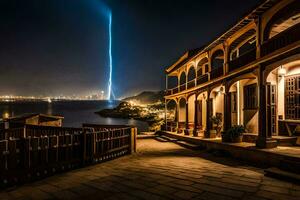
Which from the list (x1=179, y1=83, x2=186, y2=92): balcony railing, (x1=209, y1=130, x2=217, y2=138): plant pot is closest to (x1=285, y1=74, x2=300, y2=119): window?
(x1=209, y1=130, x2=217, y2=138): plant pot

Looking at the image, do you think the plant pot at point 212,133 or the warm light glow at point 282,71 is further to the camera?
the plant pot at point 212,133

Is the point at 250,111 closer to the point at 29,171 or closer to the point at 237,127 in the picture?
the point at 237,127

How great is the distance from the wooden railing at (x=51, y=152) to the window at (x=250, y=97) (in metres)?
8.37

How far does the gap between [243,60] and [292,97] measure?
311 cm

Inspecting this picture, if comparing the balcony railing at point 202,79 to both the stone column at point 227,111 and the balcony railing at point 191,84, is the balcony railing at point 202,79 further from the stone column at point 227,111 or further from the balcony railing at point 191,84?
the stone column at point 227,111

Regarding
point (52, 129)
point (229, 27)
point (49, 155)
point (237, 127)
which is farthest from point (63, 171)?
point (229, 27)

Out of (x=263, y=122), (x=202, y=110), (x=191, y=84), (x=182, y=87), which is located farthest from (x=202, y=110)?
(x=263, y=122)

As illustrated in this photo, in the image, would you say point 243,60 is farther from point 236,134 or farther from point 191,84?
point 191,84

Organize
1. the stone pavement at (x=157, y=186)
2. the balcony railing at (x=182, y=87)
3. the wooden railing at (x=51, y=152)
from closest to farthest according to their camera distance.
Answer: the stone pavement at (x=157, y=186)
the wooden railing at (x=51, y=152)
the balcony railing at (x=182, y=87)

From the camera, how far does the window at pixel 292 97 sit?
434 inches

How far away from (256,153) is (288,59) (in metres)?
4.00

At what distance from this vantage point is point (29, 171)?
6.12 m

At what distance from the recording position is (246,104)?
14.0 metres

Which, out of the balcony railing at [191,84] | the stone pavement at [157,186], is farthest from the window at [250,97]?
the stone pavement at [157,186]
